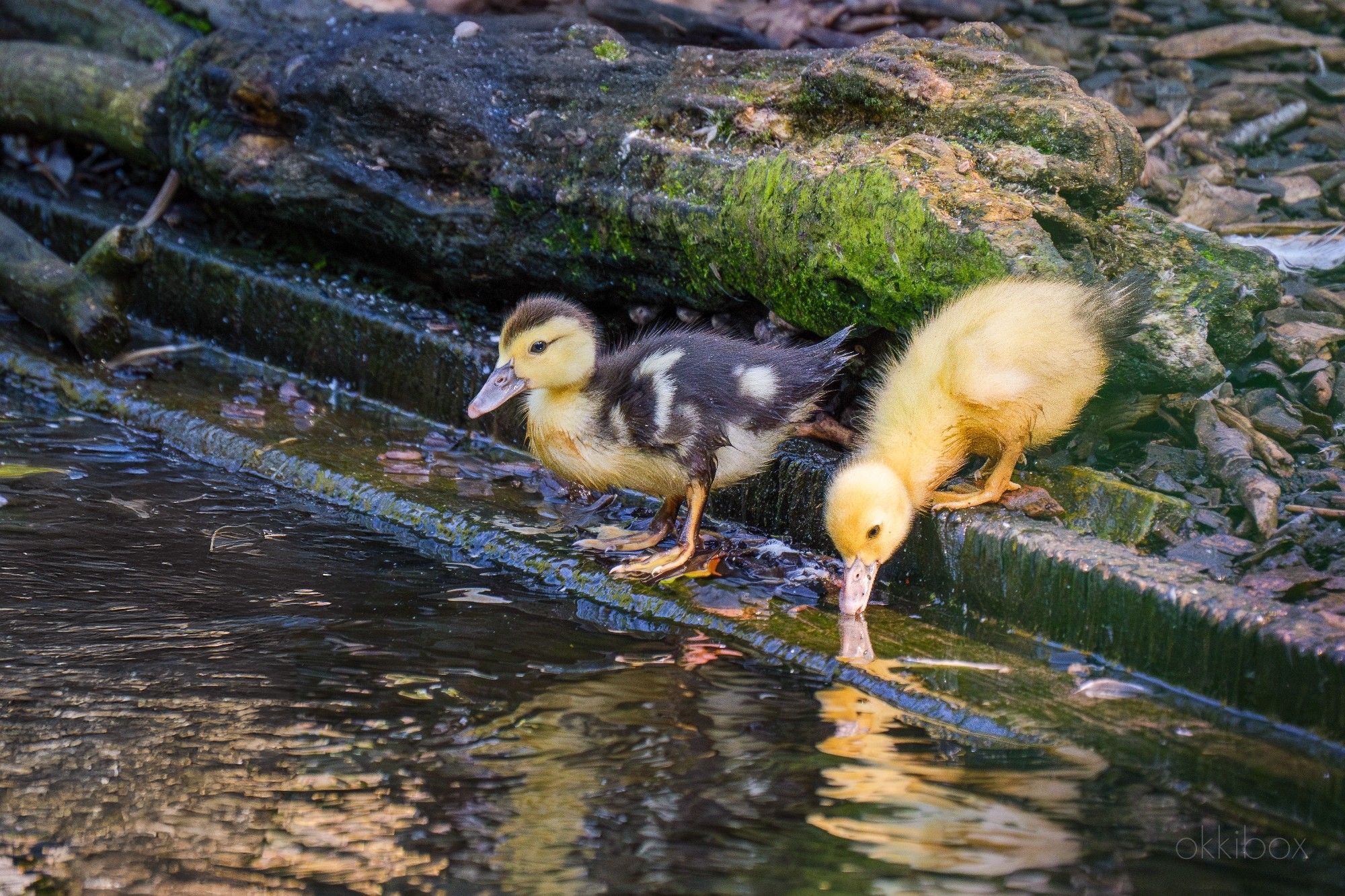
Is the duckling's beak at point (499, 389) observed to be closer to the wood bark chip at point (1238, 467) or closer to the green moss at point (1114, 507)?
the green moss at point (1114, 507)

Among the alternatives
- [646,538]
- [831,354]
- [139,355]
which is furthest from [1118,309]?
[139,355]

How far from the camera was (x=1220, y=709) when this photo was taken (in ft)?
11.6

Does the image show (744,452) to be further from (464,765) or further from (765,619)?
(464,765)

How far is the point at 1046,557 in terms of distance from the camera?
13.2ft

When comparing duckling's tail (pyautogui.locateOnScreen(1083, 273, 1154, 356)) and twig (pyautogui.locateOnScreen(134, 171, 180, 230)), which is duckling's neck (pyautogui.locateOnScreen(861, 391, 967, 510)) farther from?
twig (pyautogui.locateOnScreen(134, 171, 180, 230))

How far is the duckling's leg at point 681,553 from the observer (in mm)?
4414

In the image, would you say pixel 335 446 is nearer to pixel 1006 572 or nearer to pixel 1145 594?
pixel 1006 572

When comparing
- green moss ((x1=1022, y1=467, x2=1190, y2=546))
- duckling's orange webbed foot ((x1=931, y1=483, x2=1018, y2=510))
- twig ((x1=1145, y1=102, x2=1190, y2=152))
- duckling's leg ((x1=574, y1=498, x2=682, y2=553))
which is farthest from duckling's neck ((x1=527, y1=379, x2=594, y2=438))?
twig ((x1=1145, y1=102, x2=1190, y2=152))

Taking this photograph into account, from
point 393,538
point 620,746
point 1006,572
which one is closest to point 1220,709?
point 1006,572

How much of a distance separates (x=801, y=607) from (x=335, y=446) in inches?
92.1

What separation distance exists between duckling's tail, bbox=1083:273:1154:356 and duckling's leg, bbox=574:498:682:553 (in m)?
1.52

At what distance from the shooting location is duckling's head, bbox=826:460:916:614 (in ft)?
13.4

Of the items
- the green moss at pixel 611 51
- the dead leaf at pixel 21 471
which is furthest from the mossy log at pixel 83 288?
the green moss at pixel 611 51

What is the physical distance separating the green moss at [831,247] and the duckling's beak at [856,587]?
926 millimetres
